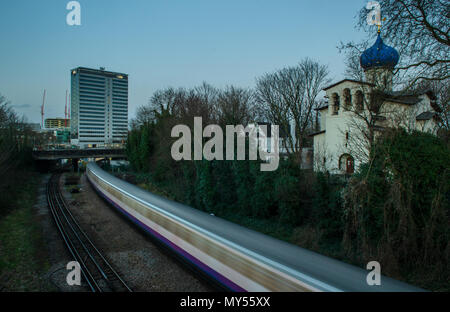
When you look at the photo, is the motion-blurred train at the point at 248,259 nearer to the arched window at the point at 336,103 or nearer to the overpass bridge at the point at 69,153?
the arched window at the point at 336,103

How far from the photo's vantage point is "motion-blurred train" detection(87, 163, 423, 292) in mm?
4414

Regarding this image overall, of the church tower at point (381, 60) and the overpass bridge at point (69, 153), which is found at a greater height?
the church tower at point (381, 60)

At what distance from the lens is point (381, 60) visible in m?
9.70

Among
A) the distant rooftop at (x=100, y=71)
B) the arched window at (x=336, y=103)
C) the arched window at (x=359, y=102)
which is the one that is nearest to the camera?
the arched window at (x=359, y=102)

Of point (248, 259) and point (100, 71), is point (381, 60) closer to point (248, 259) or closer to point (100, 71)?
point (248, 259)

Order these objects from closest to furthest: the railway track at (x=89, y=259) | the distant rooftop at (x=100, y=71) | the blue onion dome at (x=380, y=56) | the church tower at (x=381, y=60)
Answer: the railway track at (x=89, y=259)
the church tower at (x=381, y=60)
the blue onion dome at (x=380, y=56)
the distant rooftop at (x=100, y=71)

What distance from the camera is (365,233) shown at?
915cm

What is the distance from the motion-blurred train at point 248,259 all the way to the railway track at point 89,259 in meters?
1.91

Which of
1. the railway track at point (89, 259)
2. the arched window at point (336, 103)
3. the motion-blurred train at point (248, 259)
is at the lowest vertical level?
the railway track at point (89, 259)

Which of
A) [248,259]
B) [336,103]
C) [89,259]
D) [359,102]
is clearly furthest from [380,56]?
[336,103]

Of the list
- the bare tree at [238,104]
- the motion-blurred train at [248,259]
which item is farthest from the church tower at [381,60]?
the bare tree at [238,104]

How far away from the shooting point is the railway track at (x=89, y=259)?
25.2 feet

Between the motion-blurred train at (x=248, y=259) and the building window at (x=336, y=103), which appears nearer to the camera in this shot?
the motion-blurred train at (x=248, y=259)
